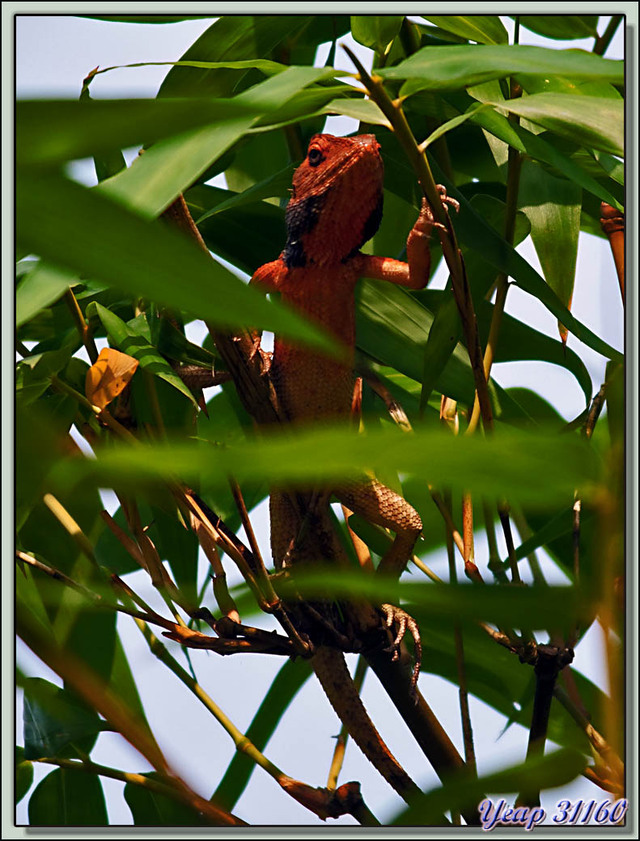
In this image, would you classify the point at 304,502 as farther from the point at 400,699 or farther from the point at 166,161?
the point at 166,161

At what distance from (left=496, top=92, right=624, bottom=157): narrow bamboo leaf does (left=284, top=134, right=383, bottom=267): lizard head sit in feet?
0.59

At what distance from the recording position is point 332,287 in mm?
621

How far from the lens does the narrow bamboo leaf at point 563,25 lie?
0.64 metres

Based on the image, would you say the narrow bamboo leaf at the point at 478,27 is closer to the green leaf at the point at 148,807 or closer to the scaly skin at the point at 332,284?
the scaly skin at the point at 332,284

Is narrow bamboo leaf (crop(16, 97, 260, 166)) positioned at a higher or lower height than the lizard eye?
lower

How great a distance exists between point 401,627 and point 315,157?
34 centimetres

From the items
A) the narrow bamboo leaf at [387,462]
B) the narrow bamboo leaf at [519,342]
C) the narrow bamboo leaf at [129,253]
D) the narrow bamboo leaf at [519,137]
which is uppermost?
the narrow bamboo leaf at [519,137]

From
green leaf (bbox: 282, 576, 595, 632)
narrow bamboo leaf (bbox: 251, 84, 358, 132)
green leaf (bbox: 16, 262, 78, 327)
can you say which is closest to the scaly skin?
narrow bamboo leaf (bbox: 251, 84, 358, 132)

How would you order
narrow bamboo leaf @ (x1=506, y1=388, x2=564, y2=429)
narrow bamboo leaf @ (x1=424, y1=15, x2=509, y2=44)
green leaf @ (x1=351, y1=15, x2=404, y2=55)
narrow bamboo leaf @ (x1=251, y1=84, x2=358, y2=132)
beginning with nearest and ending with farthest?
1. narrow bamboo leaf @ (x1=251, y1=84, x2=358, y2=132)
2. green leaf @ (x1=351, y1=15, x2=404, y2=55)
3. narrow bamboo leaf @ (x1=424, y1=15, x2=509, y2=44)
4. narrow bamboo leaf @ (x1=506, y1=388, x2=564, y2=429)

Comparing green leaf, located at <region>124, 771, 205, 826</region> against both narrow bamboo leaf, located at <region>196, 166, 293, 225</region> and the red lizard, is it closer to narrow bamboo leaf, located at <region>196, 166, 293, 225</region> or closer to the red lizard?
the red lizard

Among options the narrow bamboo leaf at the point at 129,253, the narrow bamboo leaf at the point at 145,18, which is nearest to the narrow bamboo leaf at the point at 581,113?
the narrow bamboo leaf at the point at 145,18

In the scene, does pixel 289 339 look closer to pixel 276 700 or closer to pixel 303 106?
pixel 303 106

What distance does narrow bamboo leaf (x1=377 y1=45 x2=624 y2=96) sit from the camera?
32 centimetres

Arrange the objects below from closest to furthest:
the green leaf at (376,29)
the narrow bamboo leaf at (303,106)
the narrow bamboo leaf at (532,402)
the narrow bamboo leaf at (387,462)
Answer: the narrow bamboo leaf at (387,462)
the narrow bamboo leaf at (303,106)
the green leaf at (376,29)
the narrow bamboo leaf at (532,402)
